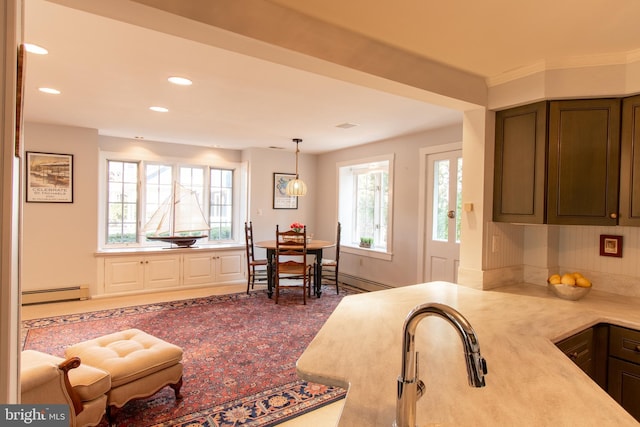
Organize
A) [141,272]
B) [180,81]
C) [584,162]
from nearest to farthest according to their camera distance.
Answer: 1. [584,162]
2. [180,81]
3. [141,272]

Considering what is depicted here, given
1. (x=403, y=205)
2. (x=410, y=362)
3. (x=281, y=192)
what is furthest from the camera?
(x=281, y=192)

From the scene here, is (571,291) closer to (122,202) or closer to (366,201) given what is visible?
(366,201)

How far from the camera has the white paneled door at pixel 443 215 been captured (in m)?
4.09

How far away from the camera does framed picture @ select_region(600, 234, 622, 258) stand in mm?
2246

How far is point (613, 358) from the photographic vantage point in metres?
1.79

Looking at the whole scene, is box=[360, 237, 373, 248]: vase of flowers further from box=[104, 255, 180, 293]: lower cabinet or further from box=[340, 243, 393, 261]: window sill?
box=[104, 255, 180, 293]: lower cabinet

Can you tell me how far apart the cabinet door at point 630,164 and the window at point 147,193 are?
541cm

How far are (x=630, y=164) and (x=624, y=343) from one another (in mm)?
964

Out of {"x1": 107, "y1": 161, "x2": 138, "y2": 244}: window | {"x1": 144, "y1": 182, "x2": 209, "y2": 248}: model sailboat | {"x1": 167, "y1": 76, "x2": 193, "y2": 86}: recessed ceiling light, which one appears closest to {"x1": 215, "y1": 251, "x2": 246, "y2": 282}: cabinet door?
{"x1": 144, "y1": 182, "x2": 209, "y2": 248}: model sailboat

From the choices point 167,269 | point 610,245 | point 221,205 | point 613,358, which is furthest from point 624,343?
point 221,205

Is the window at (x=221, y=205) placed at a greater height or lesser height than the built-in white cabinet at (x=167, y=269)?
greater

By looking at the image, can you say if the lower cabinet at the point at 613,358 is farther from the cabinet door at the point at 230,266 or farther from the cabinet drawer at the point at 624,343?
the cabinet door at the point at 230,266

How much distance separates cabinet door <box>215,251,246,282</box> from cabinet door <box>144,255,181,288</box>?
631 millimetres

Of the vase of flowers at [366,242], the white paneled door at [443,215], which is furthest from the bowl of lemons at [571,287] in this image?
the vase of flowers at [366,242]
